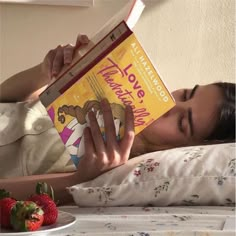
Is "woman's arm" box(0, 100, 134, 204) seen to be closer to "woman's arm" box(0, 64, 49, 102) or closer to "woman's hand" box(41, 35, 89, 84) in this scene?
"woman's hand" box(41, 35, 89, 84)

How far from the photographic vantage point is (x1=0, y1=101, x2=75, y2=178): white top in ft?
3.56

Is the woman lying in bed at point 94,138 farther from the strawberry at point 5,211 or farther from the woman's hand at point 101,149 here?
the strawberry at point 5,211

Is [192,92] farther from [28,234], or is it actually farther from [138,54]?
[28,234]

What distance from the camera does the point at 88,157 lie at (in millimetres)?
892

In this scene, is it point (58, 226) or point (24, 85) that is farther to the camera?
point (24, 85)

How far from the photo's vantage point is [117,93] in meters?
0.84

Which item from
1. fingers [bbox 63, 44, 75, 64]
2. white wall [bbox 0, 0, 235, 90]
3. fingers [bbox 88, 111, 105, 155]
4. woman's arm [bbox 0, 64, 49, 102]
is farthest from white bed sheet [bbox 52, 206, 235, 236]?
white wall [bbox 0, 0, 235, 90]

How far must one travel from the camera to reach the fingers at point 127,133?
856mm

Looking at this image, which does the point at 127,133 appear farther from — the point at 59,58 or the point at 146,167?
the point at 59,58

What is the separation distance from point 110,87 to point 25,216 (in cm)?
27

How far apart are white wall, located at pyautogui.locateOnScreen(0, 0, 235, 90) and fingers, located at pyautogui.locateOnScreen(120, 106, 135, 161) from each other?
510 mm

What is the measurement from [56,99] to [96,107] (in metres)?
0.07

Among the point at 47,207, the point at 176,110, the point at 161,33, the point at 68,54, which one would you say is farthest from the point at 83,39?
the point at 47,207

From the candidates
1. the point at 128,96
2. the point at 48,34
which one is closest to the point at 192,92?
the point at 128,96
